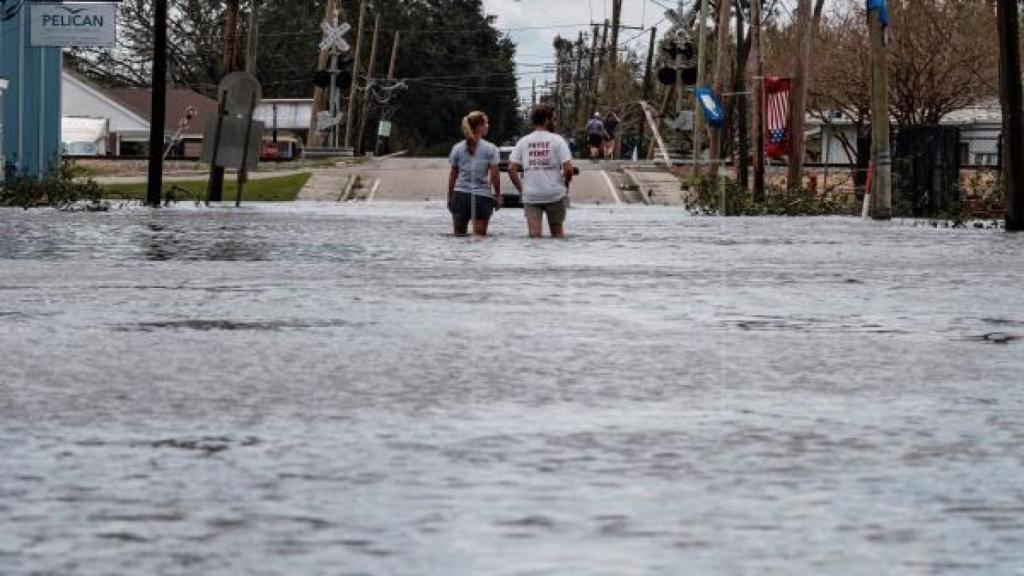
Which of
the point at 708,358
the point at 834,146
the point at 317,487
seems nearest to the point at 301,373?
the point at 708,358

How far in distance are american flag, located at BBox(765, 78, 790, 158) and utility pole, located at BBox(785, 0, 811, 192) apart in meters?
0.64

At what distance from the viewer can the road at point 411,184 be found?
5350 centimetres

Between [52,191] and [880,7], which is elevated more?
[880,7]

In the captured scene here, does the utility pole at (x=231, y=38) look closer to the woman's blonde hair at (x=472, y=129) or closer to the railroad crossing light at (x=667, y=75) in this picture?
the railroad crossing light at (x=667, y=75)

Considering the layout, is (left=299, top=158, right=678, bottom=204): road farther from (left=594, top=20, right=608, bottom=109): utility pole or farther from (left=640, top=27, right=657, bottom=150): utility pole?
(left=594, top=20, right=608, bottom=109): utility pole

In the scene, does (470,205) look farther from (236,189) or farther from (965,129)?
(965,129)

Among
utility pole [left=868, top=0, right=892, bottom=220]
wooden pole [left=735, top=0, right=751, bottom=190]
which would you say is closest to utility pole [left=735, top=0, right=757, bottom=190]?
wooden pole [left=735, top=0, right=751, bottom=190]

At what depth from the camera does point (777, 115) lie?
47.8 metres

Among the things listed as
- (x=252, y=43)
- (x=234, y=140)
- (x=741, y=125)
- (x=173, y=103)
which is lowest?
(x=234, y=140)

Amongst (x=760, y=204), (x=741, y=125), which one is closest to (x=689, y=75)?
(x=741, y=125)

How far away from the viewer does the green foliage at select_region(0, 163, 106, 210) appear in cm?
3916

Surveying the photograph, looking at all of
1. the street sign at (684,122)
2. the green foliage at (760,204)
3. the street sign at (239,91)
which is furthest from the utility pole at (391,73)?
the street sign at (239,91)

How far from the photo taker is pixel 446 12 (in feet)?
431

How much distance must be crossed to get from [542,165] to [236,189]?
2769 cm
